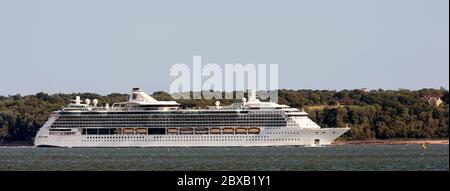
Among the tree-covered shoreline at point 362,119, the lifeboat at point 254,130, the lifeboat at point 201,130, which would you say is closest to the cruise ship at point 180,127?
the lifeboat at point 254,130

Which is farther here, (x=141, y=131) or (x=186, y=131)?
(x=141, y=131)

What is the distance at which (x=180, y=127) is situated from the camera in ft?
493

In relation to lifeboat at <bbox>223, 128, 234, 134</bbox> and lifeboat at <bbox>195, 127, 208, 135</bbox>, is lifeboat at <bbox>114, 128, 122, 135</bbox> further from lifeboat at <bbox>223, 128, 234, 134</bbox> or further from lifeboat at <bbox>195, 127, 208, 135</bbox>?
lifeboat at <bbox>223, 128, 234, 134</bbox>

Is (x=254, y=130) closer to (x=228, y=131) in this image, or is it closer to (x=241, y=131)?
(x=241, y=131)

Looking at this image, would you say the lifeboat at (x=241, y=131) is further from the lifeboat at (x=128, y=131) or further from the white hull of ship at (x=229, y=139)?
the lifeboat at (x=128, y=131)

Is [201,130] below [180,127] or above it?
below

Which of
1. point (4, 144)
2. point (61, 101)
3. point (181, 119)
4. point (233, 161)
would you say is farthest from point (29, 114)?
point (233, 161)

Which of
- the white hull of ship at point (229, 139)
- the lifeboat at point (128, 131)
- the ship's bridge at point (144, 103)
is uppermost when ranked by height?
the ship's bridge at point (144, 103)

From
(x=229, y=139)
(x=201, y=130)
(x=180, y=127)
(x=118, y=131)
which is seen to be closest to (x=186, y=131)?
(x=180, y=127)

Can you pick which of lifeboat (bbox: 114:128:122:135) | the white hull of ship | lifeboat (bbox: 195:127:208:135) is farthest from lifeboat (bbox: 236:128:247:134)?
lifeboat (bbox: 114:128:122:135)

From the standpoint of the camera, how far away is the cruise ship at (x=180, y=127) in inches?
5792

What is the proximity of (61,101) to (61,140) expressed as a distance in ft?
155

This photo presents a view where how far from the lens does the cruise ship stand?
147125 mm
